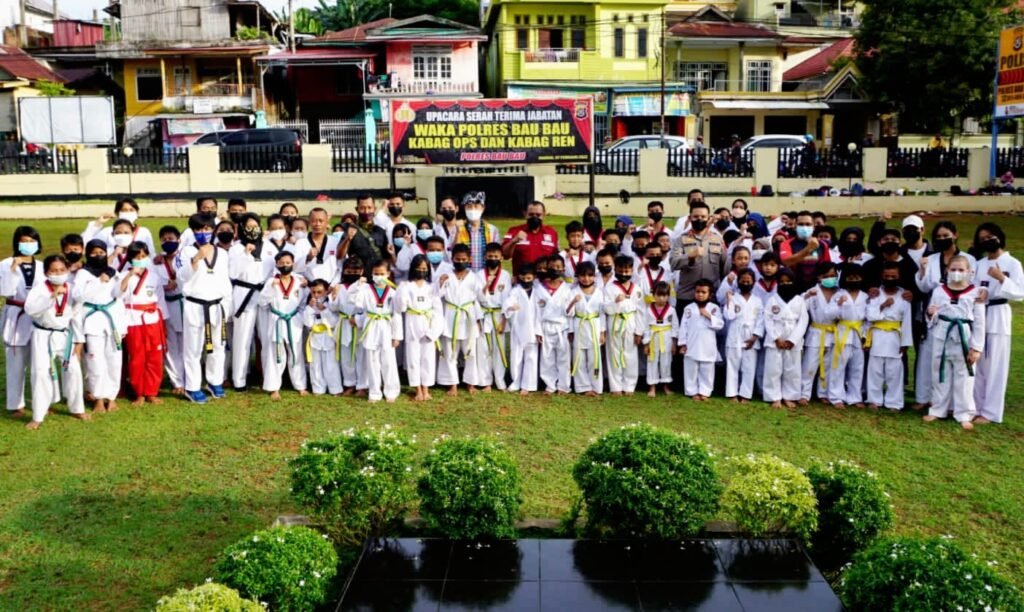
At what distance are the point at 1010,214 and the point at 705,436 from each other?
1830 centimetres

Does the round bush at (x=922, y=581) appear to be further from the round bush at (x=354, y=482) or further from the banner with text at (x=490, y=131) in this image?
the banner with text at (x=490, y=131)

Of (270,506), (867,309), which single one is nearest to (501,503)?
(270,506)

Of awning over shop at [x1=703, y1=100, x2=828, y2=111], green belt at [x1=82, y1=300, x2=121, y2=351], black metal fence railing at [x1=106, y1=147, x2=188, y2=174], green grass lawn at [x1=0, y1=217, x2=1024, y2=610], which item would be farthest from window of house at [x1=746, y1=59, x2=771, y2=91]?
green belt at [x1=82, y1=300, x2=121, y2=351]

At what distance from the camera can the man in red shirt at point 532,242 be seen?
10.2 metres

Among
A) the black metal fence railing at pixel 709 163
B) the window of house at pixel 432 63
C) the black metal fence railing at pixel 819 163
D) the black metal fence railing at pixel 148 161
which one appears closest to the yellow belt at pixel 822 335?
the black metal fence railing at pixel 709 163

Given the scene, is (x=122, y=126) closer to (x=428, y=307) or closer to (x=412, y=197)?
(x=412, y=197)

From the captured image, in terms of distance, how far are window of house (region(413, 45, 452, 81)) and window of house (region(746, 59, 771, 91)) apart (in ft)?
40.9

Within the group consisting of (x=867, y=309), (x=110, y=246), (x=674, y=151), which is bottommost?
(x=867, y=309)

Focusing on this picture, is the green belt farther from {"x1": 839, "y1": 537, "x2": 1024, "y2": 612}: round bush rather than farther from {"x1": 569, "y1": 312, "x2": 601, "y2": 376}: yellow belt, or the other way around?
{"x1": 839, "y1": 537, "x2": 1024, "y2": 612}: round bush

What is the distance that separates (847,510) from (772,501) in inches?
19.0

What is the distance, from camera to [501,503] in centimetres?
550

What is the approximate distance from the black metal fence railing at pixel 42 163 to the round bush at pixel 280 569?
72.0ft

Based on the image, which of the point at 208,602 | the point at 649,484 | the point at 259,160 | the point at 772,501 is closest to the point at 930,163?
the point at 259,160

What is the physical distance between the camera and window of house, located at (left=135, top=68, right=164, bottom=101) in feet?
130
